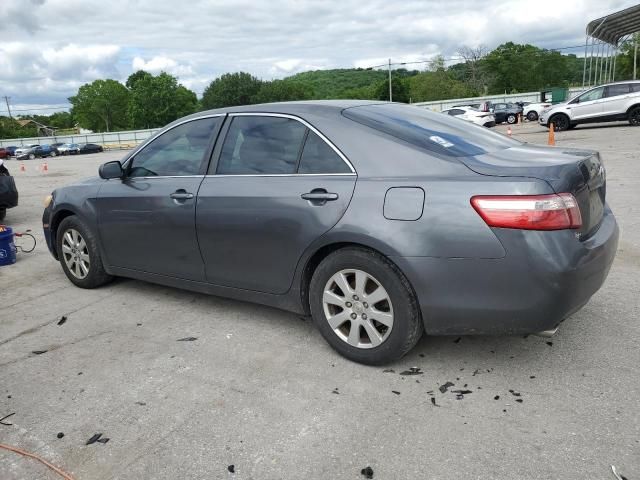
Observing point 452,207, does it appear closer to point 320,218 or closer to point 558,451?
point 320,218

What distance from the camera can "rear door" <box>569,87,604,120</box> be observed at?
2180cm

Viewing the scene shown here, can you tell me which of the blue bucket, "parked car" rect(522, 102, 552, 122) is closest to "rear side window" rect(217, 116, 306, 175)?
the blue bucket

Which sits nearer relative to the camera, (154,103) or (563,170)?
(563,170)

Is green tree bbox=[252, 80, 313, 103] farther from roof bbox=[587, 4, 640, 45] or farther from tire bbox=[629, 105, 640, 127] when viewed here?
tire bbox=[629, 105, 640, 127]

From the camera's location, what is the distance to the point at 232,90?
332ft

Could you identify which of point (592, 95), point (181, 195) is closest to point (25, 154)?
point (592, 95)

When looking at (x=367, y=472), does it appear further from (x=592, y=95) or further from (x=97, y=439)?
(x=592, y=95)

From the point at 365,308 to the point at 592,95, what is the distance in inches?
871

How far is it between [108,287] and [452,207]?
3.60 m

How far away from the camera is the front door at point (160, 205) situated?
4180mm

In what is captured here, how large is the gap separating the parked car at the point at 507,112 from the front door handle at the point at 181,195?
36266 millimetres

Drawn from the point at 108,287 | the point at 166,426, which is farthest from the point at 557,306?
the point at 108,287

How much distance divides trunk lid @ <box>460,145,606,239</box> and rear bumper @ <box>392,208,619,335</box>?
197 mm

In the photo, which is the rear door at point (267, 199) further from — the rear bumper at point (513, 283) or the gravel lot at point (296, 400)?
the rear bumper at point (513, 283)
